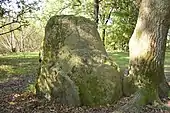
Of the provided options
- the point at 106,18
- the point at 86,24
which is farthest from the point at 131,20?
the point at 86,24

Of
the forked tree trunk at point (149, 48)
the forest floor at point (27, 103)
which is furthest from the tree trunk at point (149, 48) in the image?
the forest floor at point (27, 103)

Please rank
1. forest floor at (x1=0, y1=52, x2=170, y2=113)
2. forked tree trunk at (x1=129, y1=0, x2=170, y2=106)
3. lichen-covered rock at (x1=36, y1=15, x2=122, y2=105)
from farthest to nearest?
lichen-covered rock at (x1=36, y1=15, x2=122, y2=105)
forked tree trunk at (x1=129, y1=0, x2=170, y2=106)
forest floor at (x1=0, y1=52, x2=170, y2=113)

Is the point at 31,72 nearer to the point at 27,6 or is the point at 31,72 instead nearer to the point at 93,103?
the point at 27,6

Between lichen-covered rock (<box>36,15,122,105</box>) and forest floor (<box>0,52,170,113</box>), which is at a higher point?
lichen-covered rock (<box>36,15,122,105</box>)

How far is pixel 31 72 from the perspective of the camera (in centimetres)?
1402

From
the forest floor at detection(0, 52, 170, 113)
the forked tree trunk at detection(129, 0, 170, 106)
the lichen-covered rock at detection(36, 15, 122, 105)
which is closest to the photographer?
the forest floor at detection(0, 52, 170, 113)

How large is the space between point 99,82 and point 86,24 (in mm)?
1866

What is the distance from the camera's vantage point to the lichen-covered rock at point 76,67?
8.20 meters

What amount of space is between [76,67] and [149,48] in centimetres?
190

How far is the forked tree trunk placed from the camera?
26.2ft

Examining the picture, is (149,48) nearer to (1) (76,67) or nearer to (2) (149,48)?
(2) (149,48)

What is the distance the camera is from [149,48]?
8.10 m

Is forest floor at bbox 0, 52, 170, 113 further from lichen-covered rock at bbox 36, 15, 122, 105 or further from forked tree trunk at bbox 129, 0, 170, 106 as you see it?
forked tree trunk at bbox 129, 0, 170, 106

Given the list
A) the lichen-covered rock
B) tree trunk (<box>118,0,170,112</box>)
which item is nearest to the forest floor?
the lichen-covered rock
